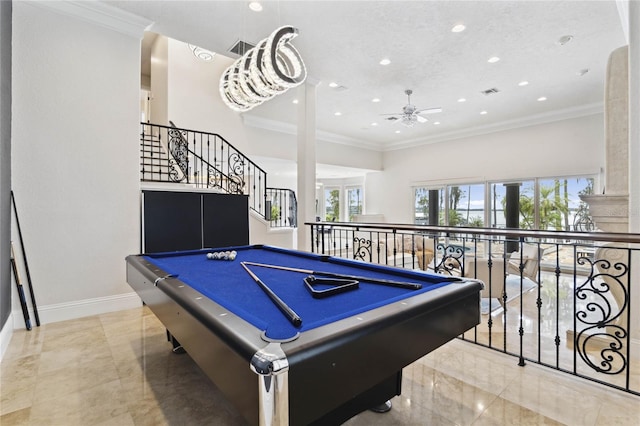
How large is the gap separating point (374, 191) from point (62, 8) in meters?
9.70

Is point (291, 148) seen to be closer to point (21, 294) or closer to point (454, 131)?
point (454, 131)

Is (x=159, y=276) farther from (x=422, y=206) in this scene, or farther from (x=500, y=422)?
(x=422, y=206)

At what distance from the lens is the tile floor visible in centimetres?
171

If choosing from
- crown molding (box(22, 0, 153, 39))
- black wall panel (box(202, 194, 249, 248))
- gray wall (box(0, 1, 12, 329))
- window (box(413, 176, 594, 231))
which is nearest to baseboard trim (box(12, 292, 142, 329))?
gray wall (box(0, 1, 12, 329))

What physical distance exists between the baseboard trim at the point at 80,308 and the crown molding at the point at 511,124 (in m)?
9.07

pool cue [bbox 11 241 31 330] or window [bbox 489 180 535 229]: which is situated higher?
window [bbox 489 180 535 229]

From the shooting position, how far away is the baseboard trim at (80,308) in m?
3.22

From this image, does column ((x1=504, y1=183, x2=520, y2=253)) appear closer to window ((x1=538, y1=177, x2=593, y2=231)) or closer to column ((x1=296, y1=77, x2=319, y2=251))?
window ((x1=538, y1=177, x2=593, y2=231))

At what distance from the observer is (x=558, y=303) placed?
2.62 metres

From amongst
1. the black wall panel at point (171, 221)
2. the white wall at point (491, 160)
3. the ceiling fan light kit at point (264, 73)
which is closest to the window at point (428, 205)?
the white wall at point (491, 160)

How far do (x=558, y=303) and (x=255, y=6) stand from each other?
168 inches

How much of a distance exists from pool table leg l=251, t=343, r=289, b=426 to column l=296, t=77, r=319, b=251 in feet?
13.8

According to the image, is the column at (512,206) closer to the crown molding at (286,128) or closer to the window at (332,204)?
the crown molding at (286,128)

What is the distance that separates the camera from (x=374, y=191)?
11547 millimetres
